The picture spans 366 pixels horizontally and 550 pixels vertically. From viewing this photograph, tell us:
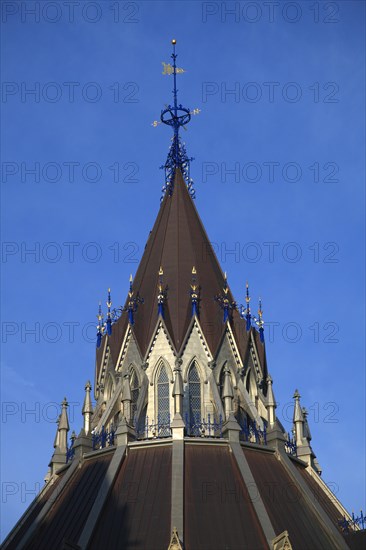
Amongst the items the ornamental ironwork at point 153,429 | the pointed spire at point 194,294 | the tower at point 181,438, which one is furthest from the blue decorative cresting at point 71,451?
the pointed spire at point 194,294

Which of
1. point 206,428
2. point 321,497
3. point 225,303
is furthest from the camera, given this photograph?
point 225,303

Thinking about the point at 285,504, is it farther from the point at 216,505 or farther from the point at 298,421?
the point at 298,421

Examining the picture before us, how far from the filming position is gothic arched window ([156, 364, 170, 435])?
1913 inches

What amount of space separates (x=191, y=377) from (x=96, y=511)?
10135 mm

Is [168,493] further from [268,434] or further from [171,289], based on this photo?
[171,289]

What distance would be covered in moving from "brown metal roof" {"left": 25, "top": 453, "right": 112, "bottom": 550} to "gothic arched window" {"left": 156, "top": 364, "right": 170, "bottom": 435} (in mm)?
3819

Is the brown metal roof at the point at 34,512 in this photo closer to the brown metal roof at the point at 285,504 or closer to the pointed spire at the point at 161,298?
the brown metal roof at the point at 285,504

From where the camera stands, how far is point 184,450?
44.5 metres

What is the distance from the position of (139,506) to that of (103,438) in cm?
653

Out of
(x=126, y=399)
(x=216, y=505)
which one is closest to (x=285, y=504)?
(x=216, y=505)

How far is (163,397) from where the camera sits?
49.2m

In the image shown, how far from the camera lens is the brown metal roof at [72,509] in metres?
42.2

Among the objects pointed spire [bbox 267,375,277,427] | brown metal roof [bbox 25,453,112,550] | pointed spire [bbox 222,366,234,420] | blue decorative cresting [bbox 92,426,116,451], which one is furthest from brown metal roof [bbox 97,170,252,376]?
brown metal roof [bbox 25,453,112,550]

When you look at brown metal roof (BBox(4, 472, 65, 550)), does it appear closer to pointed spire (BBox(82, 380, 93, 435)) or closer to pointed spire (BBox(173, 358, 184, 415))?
pointed spire (BBox(82, 380, 93, 435))
